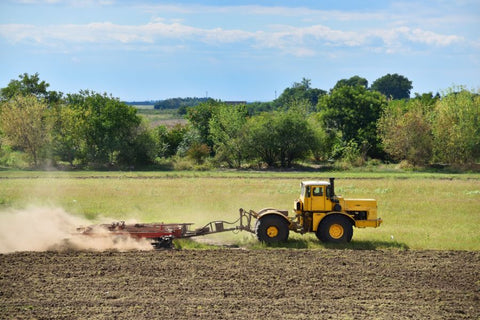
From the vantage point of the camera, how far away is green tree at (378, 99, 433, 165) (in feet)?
206

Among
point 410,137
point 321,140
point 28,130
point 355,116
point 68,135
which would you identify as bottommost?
point 321,140

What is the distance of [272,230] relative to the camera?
20.6 m

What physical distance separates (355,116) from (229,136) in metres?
17.2

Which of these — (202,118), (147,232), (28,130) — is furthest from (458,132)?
(147,232)

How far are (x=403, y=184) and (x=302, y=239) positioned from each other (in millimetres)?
23760

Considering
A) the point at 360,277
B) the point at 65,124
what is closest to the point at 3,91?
the point at 65,124

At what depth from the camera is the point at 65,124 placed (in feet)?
214

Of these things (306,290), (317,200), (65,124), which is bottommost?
(306,290)

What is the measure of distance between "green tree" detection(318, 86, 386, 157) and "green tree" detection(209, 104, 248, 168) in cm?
1288

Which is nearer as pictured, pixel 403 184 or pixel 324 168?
pixel 403 184

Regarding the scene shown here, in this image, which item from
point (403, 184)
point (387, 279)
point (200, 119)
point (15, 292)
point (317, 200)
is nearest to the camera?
point (15, 292)

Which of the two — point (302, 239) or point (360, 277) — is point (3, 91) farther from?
point (360, 277)

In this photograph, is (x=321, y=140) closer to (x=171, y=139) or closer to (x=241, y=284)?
(x=171, y=139)

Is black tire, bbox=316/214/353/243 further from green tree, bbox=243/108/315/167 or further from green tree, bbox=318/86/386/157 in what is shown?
green tree, bbox=318/86/386/157
